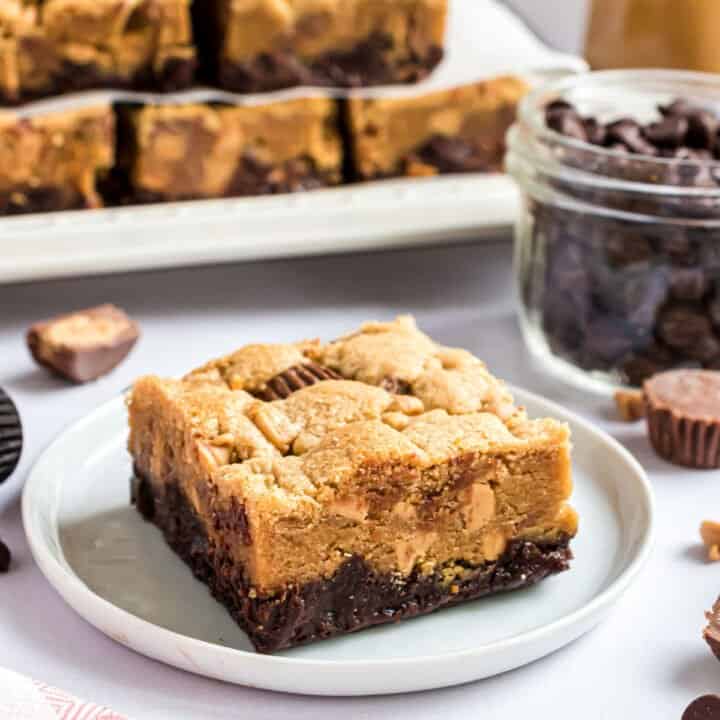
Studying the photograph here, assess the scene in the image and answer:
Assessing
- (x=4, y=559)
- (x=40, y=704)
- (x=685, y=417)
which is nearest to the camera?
(x=40, y=704)

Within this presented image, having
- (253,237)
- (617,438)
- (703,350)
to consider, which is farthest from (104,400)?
(703,350)

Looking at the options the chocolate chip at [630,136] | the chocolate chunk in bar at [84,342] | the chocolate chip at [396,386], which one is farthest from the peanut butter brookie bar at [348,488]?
the chocolate chip at [630,136]

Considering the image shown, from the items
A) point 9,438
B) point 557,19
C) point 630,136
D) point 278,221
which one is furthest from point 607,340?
point 557,19

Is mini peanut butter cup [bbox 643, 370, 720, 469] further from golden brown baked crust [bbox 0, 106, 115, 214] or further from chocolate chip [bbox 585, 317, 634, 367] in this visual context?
golden brown baked crust [bbox 0, 106, 115, 214]

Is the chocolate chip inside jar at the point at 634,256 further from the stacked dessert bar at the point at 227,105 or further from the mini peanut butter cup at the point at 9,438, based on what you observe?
the mini peanut butter cup at the point at 9,438

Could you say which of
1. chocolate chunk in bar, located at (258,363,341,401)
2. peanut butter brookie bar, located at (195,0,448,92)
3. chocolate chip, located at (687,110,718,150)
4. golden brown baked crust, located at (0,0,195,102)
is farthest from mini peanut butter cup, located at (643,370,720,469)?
golden brown baked crust, located at (0,0,195,102)

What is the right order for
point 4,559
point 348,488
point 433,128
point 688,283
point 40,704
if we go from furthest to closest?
point 433,128, point 688,283, point 4,559, point 348,488, point 40,704

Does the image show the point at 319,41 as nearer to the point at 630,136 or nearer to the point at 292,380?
the point at 630,136
